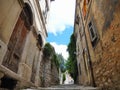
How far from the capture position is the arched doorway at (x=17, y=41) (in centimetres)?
548

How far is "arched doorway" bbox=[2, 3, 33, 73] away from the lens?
18.0ft

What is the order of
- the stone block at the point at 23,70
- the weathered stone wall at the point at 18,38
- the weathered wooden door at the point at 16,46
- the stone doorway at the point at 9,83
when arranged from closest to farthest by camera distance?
the weathered stone wall at the point at 18,38, the weathered wooden door at the point at 16,46, the stone doorway at the point at 9,83, the stone block at the point at 23,70

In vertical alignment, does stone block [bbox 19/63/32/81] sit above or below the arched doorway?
below

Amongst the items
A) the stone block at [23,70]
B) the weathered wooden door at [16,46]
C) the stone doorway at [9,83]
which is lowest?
the stone doorway at [9,83]

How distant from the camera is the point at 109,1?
4.67m

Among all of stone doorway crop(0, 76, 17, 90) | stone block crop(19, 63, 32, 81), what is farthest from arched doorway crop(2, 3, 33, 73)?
stone doorway crop(0, 76, 17, 90)

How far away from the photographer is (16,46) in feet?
20.2

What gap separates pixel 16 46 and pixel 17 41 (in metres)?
0.27

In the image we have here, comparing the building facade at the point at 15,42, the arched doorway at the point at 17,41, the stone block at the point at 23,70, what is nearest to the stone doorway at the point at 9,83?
the building facade at the point at 15,42

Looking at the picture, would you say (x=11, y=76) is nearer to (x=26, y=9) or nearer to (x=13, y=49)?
(x=13, y=49)

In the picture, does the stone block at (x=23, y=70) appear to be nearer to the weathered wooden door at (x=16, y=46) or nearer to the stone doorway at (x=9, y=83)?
the weathered wooden door at (x=16, y=46)

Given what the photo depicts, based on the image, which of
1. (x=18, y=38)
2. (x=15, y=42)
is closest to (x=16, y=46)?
(x=15, y=42)

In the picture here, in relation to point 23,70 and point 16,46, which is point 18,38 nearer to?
point 16,46

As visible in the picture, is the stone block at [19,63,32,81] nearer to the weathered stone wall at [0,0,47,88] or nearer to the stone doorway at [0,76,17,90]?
the weathered stone wall at [0,0,47,88]
